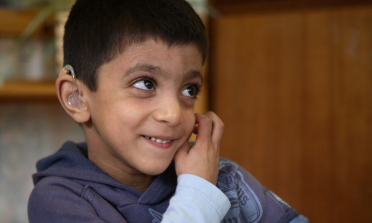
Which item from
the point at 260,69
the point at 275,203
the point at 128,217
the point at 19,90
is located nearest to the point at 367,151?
the point at 260,69

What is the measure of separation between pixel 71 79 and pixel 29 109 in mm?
1165

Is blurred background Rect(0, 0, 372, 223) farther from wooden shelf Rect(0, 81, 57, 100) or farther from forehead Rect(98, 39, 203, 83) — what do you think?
forehead Rect(98, 39, 203, 83)

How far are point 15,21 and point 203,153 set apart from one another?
1.22 m

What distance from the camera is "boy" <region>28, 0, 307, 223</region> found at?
2.17ft

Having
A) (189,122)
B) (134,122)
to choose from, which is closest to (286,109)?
(189,122)

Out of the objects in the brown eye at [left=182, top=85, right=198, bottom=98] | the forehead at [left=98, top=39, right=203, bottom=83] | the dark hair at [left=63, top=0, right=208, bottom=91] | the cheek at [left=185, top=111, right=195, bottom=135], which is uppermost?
the dark hair at [left=63, top=0, right=208, bottom=91]

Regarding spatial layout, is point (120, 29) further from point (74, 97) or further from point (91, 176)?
point (91, 176)

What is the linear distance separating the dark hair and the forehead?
11 millimetres

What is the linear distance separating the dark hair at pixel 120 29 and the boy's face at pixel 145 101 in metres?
0.02

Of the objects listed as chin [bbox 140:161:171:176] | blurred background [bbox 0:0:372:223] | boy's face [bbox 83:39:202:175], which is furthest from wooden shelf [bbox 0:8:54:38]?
chin [bbox 140:161:171:176]

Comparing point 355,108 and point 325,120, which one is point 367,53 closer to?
point 355,108

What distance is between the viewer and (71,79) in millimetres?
762

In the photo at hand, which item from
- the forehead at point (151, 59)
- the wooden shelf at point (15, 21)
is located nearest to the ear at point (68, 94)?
the forehead at point (151, 59)

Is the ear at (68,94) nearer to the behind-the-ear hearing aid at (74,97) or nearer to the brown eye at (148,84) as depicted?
the behind-the-ear hearing aid at (74,97)
